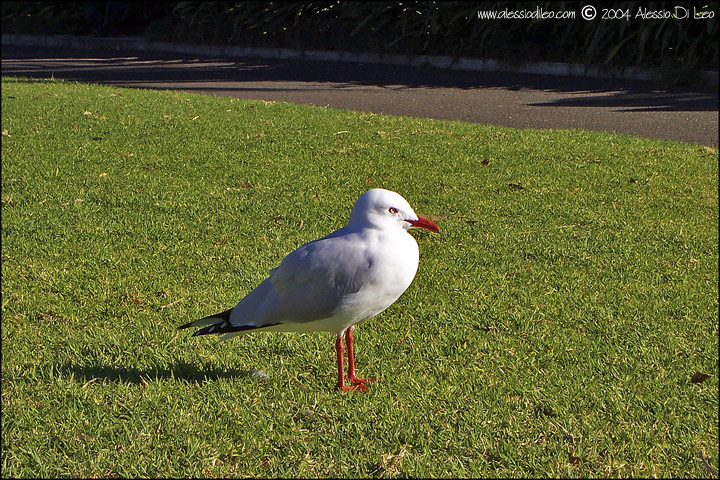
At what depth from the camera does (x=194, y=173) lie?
7.06m

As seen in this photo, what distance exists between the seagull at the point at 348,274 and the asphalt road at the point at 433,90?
20.6ft

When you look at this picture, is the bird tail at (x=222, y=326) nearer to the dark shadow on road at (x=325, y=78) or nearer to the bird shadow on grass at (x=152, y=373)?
the bird shadow on grass at (x=152, y=373)

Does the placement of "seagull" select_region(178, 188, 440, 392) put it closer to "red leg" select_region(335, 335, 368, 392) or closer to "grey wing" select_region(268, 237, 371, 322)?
"grey wing" select_region(268, 237, 371, 322)

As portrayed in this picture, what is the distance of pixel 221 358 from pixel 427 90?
9.28m

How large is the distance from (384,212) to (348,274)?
11.4 inches

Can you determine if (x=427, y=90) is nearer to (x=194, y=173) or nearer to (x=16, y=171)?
(x=194, y=173)

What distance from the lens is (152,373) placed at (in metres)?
3.66

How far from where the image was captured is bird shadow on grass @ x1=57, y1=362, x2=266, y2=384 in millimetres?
3605

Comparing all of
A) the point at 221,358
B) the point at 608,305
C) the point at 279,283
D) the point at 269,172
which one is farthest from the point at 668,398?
the point at 269,172

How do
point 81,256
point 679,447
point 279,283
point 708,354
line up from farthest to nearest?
point 81,256, point 708,354, point 279,283, point 679,447

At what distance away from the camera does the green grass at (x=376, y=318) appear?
3096mm

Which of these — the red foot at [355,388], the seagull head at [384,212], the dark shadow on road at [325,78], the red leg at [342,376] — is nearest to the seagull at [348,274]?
the seagull head at [384,212]

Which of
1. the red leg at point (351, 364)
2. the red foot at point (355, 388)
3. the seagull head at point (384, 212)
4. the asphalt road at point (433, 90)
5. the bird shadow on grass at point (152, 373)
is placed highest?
the asphalt road at point (433, 90)

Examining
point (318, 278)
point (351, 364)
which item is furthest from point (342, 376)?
point (318, 278)
